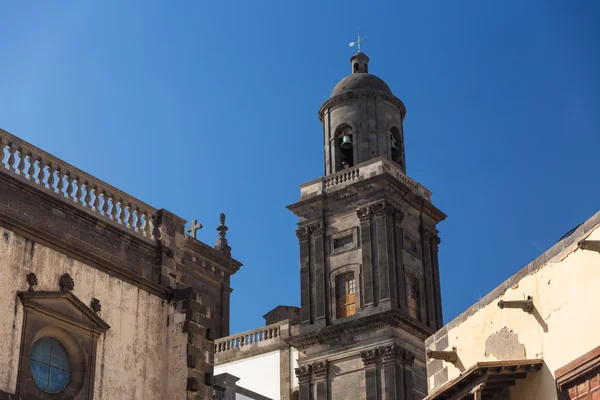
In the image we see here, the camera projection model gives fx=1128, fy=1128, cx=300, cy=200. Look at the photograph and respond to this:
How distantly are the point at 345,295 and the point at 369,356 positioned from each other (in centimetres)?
288

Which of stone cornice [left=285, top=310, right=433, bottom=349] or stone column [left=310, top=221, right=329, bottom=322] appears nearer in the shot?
stone cornice [left=285, top=310, right=433, bottom=349]

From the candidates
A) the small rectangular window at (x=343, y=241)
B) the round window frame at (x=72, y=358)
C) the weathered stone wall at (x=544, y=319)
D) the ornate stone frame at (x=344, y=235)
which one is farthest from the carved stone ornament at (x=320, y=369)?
the weathered stone wall at (x=544, y=319)

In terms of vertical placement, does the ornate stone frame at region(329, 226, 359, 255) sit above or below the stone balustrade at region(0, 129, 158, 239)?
above

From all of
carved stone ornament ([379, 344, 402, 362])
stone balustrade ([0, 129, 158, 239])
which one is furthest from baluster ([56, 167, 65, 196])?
carved stone ornament ([379, 344, 402, 362])

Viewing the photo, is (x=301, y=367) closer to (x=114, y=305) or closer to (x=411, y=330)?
(x=411, y=330)

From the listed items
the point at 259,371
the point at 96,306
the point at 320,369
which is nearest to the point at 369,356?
the point at 320,369

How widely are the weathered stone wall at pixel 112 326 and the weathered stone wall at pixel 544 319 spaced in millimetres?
5957

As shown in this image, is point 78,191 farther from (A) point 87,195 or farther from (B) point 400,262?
(B) point 400,262

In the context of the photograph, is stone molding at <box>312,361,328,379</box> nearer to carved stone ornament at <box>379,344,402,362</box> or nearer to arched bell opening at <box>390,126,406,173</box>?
carved stone ornament at <box>379,344,402,362</box>

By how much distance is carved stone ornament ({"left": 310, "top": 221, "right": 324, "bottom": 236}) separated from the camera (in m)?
41.9

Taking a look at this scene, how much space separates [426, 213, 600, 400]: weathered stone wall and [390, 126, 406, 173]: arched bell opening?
27.5 meters

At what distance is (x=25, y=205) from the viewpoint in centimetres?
1878

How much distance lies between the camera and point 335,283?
40.8m

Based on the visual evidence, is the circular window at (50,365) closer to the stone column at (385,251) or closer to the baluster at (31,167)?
the baluster at (31,167)
